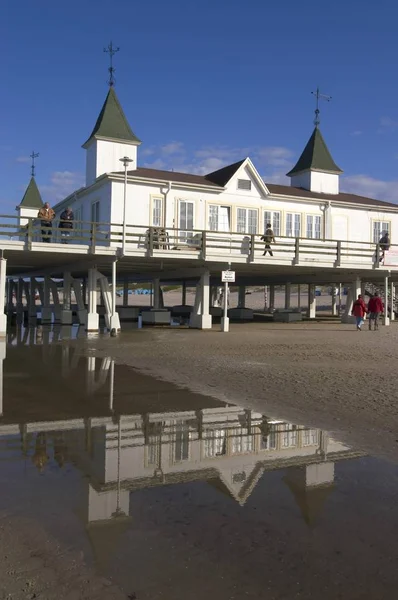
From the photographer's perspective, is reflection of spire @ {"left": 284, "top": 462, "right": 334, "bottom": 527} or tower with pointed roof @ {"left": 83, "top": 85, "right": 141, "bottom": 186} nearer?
reflection of spire @ {"left": 284, "top": 462, "right": 334, "bottom": 527}

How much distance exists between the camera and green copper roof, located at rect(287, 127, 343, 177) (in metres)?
33.3

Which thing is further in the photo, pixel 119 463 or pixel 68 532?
pixel 119 463

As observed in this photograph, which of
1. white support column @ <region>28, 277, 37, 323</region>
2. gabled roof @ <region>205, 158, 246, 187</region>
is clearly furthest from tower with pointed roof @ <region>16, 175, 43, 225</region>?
gabled roof @ <region>205, 158, 246, 187</region>

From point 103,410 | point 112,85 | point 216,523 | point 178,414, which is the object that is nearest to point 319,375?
point 178,414

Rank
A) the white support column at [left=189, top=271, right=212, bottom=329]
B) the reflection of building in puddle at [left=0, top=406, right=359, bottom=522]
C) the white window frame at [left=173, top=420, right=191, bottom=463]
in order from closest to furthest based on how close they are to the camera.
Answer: the reflection of building in puddle at [left=0, top=406, right=359, bottom=522] < the white window frame at [left=173, top=420, right=191, bottom=463] < the white support column at [left=189, top=271, right=212, bottom=329]

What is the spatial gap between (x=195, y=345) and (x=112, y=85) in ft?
66.5

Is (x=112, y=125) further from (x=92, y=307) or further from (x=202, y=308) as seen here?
(x=202, y=308)

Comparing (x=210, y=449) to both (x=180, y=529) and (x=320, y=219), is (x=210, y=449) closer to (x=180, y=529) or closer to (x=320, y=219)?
(x=180, y=529)

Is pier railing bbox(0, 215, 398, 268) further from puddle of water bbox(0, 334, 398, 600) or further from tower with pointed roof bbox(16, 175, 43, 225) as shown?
tower with pointed roof bbox(16, 175, 43, 225)

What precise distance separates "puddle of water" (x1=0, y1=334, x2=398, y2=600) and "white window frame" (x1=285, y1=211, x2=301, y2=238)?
21.2 m

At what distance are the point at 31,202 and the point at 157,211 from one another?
26.3 m

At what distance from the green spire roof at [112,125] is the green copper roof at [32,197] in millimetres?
19904

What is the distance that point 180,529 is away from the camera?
14.5 ft

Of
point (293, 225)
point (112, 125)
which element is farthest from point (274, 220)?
point (112, 125)
